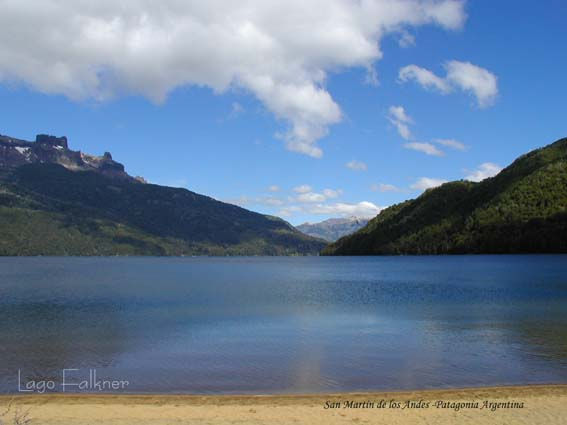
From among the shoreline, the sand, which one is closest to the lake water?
the shoreline

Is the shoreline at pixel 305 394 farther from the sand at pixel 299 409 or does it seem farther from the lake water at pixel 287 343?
the lake water at pixel 287 343

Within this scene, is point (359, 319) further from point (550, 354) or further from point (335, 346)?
Answer: point (550, 354)

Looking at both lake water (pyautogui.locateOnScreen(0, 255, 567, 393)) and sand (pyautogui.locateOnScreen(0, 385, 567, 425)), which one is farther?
lake water (pyautogui.locateOnScreen(0, 255, 567, 393))

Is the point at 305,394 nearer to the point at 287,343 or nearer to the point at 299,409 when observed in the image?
the point at 299,409

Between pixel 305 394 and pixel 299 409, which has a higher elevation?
pixel 299 409

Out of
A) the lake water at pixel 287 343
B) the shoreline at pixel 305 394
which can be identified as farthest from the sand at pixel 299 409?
the lake water at pixel 287 343

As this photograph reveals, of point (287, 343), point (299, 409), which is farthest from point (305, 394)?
point (287, 343)

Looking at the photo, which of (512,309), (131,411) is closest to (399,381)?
(131,411)

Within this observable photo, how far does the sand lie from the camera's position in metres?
20.5

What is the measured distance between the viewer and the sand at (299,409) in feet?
67.1

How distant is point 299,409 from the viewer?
72.2 ft

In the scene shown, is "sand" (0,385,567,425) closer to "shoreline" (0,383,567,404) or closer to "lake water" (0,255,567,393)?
"shoreline" (0,383,567,404)

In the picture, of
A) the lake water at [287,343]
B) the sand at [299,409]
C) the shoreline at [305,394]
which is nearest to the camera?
the sand at [299,409]

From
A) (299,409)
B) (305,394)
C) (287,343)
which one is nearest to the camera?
(299,409)
